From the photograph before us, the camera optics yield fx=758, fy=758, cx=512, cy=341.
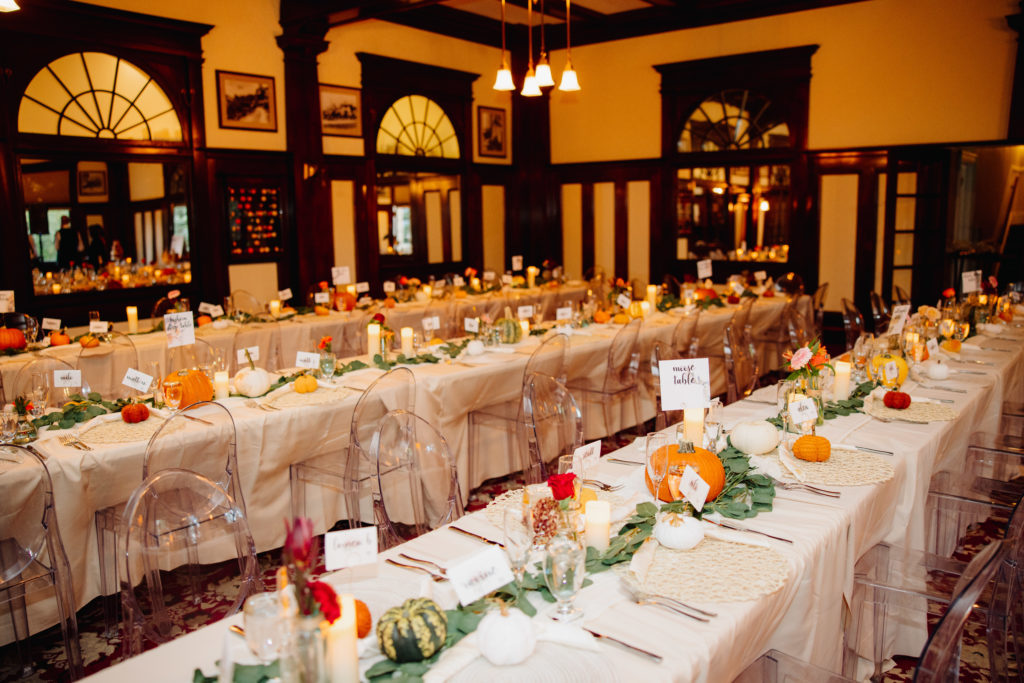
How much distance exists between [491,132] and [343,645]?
1050cm

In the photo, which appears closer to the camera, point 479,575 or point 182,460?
point 479,575

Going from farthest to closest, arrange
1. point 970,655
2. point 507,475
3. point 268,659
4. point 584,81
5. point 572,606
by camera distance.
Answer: point 584,81
point 507,475
point 970,655
point 572,606
point 268,659

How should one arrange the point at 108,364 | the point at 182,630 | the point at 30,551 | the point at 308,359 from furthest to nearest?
the point at 108,364 → the point at 308,359 → the point at 182,630 → the point at 30,551

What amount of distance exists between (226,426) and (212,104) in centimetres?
568

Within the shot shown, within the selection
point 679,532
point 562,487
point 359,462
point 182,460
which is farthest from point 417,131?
point 679,532

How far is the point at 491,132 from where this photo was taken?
36.6 feet

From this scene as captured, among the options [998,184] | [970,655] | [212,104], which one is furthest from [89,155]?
[998,184]

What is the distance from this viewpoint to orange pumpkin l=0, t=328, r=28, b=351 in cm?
480

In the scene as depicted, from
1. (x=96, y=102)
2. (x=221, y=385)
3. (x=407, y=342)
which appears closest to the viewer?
(x=221, y=385)

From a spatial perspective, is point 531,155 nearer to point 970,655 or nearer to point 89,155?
point 89,155

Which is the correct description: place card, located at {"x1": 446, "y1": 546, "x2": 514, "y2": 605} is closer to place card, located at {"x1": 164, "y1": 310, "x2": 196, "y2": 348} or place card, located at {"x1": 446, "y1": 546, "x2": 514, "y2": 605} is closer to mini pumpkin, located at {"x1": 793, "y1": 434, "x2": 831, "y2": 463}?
mini pumpkin, located at {"x1": 793, "y1": 434, "x2": 831, "y2": 463}

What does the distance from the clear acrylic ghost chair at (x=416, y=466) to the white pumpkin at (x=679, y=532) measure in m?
0.97

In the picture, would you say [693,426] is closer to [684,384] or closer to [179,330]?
[684,384]

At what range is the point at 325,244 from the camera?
905 centimetres
